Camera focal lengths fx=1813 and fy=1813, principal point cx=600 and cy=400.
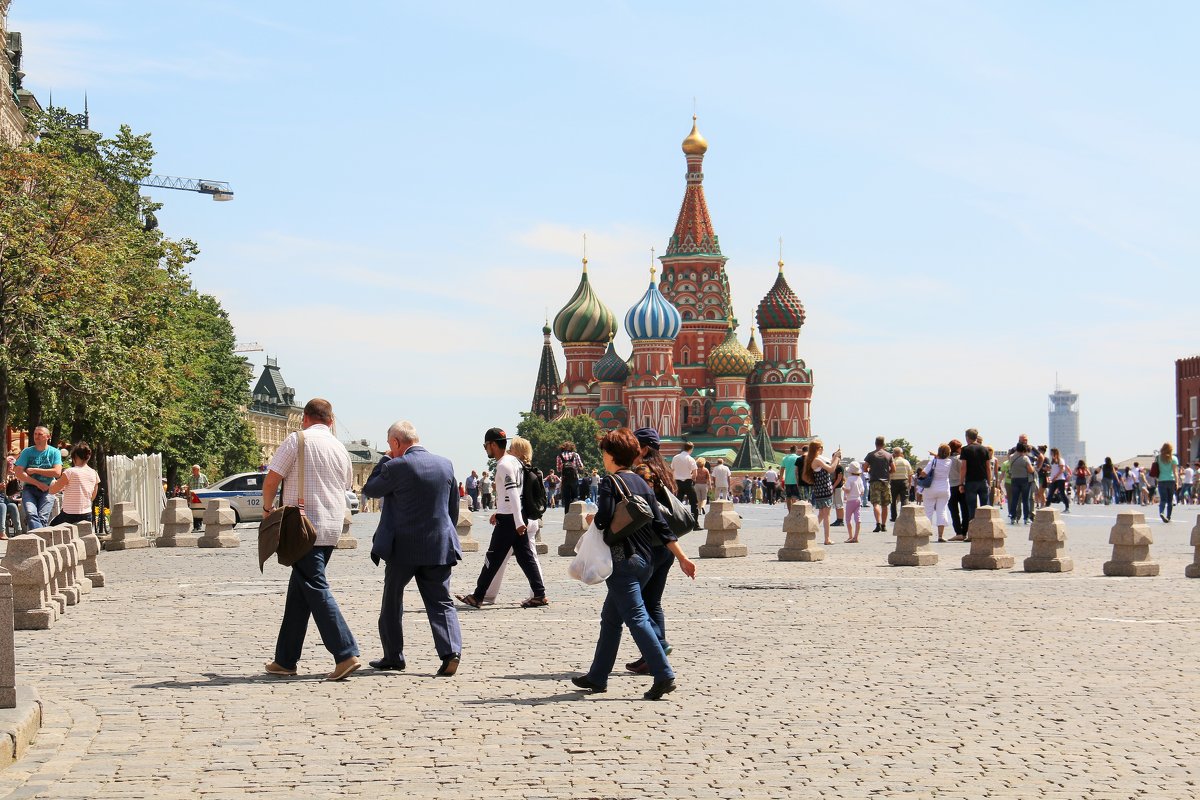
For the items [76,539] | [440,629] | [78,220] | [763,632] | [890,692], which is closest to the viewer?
[890,692]

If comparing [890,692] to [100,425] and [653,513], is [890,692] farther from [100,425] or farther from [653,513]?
[100,425]

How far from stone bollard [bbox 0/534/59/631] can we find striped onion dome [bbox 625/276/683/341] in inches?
5155

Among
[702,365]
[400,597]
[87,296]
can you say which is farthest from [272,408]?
[400,597]

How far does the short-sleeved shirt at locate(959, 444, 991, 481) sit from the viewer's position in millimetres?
27953

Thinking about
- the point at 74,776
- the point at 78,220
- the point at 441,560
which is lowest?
the point at 74,776

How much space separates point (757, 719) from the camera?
9.09 m

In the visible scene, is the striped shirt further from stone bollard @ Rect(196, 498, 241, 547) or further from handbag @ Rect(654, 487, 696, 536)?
stone bollard @ Rect(196, 498, 241, 547)

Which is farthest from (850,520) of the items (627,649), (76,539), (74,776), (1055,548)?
(74,776)

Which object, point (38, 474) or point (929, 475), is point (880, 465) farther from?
point (38, 474)

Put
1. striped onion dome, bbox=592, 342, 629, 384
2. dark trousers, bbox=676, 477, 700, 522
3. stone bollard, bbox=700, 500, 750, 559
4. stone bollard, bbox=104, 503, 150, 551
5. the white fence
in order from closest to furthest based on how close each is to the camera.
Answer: stone bollard, bbox=700, 500, 750, 559 < stone bollard, bbox=104, 503, 150, 551 < the white fence < dark trousers, bbox=676, 477, 700, 522 < striped onion dome, bbox=592, 342, 629, 384

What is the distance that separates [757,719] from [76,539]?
1117 centimetres

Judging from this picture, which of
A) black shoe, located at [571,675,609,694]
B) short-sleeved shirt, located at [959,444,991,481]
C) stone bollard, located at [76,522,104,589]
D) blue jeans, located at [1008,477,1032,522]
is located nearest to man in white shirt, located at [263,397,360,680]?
black shoe, located at [571,675,609,694]

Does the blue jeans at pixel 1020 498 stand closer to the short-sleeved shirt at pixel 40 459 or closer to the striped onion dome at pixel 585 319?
the short-sleeved shirt at pixel 40 459

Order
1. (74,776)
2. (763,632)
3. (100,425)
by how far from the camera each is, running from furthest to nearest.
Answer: (100,425) < (763,632) < (74,776)
